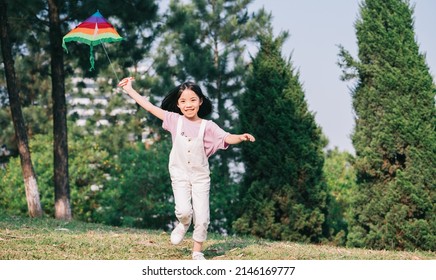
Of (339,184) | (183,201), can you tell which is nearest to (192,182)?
(183,201)

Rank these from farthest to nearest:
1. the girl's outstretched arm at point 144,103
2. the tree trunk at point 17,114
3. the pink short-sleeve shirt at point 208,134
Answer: the tree trunk at point 17,114 → the girl's outstretched arm at point 144,103 → the pink short-sleeve shirt at point 208,134

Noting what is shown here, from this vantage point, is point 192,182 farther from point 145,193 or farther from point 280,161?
point 145,193

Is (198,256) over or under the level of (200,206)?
under

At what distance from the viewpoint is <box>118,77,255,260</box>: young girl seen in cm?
555

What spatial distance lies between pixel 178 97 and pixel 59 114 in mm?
7276

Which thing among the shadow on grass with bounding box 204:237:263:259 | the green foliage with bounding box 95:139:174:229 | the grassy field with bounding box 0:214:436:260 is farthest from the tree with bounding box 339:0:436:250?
the green foliage with bounding box 95:139:174:229

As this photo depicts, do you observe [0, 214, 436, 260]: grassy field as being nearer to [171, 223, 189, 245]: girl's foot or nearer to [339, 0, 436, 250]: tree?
[171, 223, 189, 245]: girl's foot

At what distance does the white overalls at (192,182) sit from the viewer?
18.2 feet

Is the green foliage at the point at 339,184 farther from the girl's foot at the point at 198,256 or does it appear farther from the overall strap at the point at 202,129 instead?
the overall strap at the point at 202,129

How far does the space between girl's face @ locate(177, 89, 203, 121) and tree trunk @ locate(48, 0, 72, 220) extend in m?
7.39

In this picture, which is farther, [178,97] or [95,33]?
[95,33]

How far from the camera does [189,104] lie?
18.5 ft

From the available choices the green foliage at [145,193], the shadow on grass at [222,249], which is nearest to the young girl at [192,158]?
the shadow on grass at [222,249]

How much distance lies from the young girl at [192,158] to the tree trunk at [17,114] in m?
7.12
